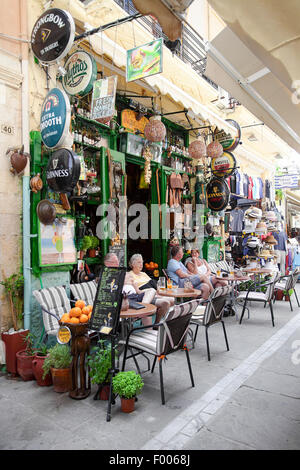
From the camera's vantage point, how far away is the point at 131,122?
7.63 m

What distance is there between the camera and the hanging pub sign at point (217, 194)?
988cm

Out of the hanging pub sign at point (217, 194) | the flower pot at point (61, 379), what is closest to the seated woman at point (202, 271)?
the hanging pub sign at point (217, 194)

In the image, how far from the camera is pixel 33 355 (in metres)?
4.30

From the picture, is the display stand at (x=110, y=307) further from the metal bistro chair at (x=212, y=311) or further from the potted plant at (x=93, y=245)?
the potted plant at (x=93, y=245)

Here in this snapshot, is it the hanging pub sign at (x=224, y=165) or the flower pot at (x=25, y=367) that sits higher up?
the hanging pub sign at (x=224, y=165)

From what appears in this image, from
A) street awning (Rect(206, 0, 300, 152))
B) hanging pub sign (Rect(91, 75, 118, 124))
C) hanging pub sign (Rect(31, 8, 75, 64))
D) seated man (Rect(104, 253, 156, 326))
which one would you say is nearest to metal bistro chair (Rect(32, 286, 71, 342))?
seated man (Rect(104, 253, 156, 326))

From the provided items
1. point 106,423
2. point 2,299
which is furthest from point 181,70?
point 106,423

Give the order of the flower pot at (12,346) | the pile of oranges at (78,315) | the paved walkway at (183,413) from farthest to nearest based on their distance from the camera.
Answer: the flower pot at (12,346)
the pile of oranges at (78,315)
the paved walkway at (183,413)

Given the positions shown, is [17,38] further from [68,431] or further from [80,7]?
[68,431]

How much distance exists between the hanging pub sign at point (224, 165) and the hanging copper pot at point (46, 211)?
20.6 ft

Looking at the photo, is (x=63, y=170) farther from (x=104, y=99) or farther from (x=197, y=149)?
(x=197, y=149)

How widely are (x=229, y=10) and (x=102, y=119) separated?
3.63 m

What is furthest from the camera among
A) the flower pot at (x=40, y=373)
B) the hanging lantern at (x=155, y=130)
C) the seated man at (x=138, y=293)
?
the hanging lantern at (x=155, y=130)

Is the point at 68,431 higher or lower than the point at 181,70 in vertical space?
lower
